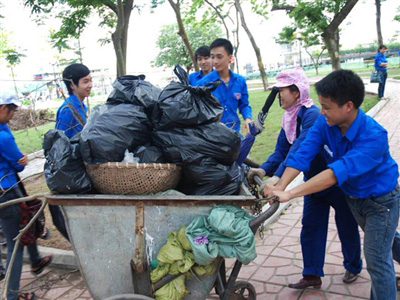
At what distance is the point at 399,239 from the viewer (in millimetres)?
2516

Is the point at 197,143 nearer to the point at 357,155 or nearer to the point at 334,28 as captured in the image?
the point at 357,155

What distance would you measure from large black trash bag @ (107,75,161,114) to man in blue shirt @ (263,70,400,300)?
2.97 feet

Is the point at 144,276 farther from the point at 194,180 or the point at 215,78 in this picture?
the point at 215,78

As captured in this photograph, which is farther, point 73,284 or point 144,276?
point 73,284

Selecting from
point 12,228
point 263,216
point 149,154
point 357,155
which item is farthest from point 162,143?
point 12,228

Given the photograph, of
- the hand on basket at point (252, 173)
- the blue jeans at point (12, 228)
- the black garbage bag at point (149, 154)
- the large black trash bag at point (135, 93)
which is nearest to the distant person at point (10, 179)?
the blue jeans at point (12, 228)

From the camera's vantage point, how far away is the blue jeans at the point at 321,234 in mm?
2768

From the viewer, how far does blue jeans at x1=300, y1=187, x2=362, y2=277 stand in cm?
277

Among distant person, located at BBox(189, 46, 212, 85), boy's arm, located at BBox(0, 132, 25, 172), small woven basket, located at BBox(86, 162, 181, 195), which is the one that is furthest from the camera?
distant person, located at BBox(189, 46, 212, 85)

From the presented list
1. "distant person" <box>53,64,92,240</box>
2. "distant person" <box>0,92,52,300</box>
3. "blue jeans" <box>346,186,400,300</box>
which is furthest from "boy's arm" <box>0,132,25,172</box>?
"blue jeans" <box>346,186,400,300</box>

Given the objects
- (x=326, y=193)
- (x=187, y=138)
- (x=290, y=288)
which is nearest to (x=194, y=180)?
(x=187, y=138)

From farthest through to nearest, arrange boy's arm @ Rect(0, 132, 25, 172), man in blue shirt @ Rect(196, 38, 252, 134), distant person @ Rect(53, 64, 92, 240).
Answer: man in blue shirt @ Rect(196, 38, 252, 134) → distant person @ Rect(53, 64, 92, 240) → boy's arm @ Rect(0, 132, 25, 172)

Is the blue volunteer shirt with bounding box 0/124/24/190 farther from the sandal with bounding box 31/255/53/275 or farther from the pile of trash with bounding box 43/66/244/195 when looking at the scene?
the pile of trash with bounding box 43/66/244/195

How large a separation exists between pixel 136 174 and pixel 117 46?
167 inches
